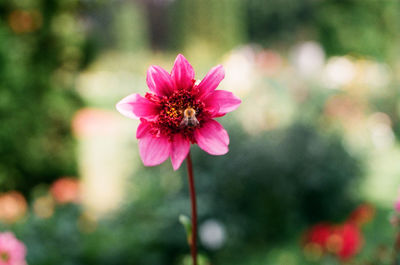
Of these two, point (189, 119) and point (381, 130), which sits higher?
point (189, 119)

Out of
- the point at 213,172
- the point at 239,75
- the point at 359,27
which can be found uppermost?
the point at 359,27

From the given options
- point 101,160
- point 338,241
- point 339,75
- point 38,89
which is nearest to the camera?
point 338,241

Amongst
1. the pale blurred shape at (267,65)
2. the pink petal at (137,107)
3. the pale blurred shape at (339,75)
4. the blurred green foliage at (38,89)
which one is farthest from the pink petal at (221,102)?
the pale blurred shape at (267,65)

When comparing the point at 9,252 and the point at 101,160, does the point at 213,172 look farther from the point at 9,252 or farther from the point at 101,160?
the point at 101,160

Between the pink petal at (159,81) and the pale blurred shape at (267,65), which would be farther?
the pale blurred shape at (267,65)

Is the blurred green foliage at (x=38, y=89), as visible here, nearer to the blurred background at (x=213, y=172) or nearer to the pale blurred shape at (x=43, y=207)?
the blurred background at (x=213, y=172)

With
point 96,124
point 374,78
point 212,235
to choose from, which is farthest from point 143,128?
point 96,124

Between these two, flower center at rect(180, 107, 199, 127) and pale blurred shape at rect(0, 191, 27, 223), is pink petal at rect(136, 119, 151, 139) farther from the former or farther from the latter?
pale blurred shape at rect(0, 191, 27, 223)
